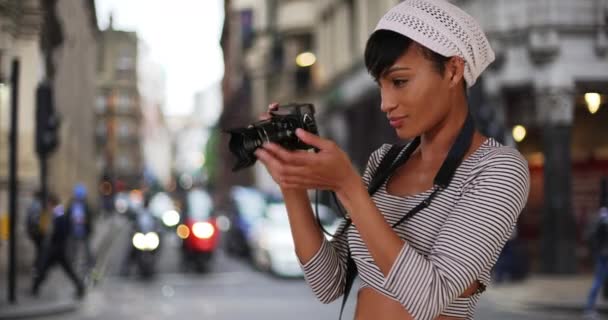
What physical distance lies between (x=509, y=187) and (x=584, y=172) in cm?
1986

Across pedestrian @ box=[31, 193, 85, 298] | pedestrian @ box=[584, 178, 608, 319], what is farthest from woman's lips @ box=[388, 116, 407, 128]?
pedestrian @ box=[31, 193, 85, 298]

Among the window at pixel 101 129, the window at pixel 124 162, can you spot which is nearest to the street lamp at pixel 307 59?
the window at pixel 101 129

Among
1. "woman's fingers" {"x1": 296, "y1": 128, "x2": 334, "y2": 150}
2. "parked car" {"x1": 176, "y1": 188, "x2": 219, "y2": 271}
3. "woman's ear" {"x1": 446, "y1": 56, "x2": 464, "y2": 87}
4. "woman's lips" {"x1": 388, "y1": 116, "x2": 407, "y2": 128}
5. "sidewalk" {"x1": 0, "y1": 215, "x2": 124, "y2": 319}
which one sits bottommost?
"sidewalk" {"x1": 0, "y1": 215, "x2": 124, "y2": 319}

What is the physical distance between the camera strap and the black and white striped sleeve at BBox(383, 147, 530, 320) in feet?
0.22

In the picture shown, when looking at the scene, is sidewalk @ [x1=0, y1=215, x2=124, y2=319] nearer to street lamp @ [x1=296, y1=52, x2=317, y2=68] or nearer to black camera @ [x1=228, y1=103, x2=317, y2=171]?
black camera @ [x1=228, y1=103, x2=317, y2=171]

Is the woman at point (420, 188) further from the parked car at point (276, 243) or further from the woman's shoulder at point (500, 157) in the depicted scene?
the parked car at point (276, 243)

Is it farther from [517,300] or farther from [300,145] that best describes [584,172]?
[300,145]

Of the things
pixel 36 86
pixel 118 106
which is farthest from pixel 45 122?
pixel 118 106

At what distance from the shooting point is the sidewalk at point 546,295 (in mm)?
14617

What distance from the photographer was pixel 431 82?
81.6 inches

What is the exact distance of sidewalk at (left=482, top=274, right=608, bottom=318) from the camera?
14.6m

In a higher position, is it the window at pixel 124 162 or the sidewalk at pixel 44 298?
the window at pixel 124 162

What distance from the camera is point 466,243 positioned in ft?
6.33

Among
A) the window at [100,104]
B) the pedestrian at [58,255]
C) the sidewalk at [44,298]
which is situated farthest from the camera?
the window at [100,104]
